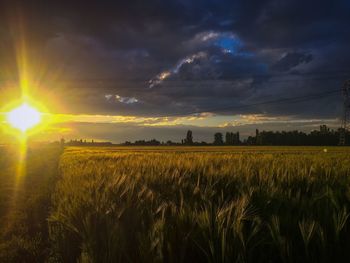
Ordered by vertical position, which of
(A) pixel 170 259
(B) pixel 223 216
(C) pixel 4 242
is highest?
(B) pixel 223 216

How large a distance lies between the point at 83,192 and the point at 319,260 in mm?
6038

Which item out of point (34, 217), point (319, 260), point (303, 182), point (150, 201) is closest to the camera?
point (319, 260)

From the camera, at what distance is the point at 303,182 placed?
9.82m

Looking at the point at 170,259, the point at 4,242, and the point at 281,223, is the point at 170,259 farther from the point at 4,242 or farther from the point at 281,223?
the point at 4,242

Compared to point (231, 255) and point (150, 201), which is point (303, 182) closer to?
point (150, 201)

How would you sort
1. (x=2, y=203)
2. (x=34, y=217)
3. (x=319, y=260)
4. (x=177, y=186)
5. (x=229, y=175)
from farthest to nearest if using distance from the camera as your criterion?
(x=2, y=203), (x=34, y=217), (x=229, y=175), (x=177, y=186), (x=319, y=260)

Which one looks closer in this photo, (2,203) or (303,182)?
(303,182)

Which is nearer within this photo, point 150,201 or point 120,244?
point 120,244

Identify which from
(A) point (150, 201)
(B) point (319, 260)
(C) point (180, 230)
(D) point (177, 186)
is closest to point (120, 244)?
(C) point (180, 230)

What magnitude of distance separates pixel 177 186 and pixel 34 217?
5.17 m

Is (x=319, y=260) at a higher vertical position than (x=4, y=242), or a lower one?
higher

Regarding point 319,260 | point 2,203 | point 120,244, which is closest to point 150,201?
point 120,244

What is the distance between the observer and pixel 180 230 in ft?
17.3

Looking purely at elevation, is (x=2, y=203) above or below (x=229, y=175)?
below
